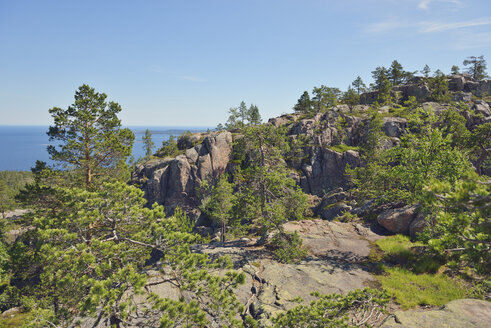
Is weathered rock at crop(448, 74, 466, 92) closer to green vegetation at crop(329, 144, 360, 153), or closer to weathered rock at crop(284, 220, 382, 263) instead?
green vegetation at crop(329, 144, 360, 153)

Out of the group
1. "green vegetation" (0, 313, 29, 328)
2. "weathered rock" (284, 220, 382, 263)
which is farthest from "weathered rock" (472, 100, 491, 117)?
"green vegetation" (0, 313, 29, 328)

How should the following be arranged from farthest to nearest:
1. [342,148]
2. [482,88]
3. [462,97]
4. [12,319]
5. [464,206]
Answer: [482,88], [462,97], [342,148], [12,319], [464,206]

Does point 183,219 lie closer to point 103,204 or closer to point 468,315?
point 103,204

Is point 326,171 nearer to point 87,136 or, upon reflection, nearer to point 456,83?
point 87,136

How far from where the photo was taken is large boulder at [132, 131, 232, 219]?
67.4 m

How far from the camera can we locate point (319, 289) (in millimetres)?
15234

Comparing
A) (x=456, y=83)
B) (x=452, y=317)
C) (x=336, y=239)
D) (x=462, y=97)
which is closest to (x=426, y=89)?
(x=462, y=97)

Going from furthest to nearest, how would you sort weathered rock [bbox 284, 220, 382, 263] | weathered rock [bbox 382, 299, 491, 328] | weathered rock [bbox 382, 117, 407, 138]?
1. weathered rock [bbox 382, 117, 407, 138]
2. weathered rock [bbox 284, 220, 382, 263]
3. weathered rock [bbox 382, 299, 491, 328]

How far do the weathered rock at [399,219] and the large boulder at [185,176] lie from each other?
50.6 meters

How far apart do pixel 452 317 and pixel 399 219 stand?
16664 millimetres

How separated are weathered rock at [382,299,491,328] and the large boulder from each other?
2357 inches

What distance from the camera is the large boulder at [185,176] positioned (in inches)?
2653

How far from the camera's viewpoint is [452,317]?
9.54 meters

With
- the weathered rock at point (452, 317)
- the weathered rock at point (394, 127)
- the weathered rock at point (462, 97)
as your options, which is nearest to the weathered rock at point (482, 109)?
the weathered rock at point (462, 97)
